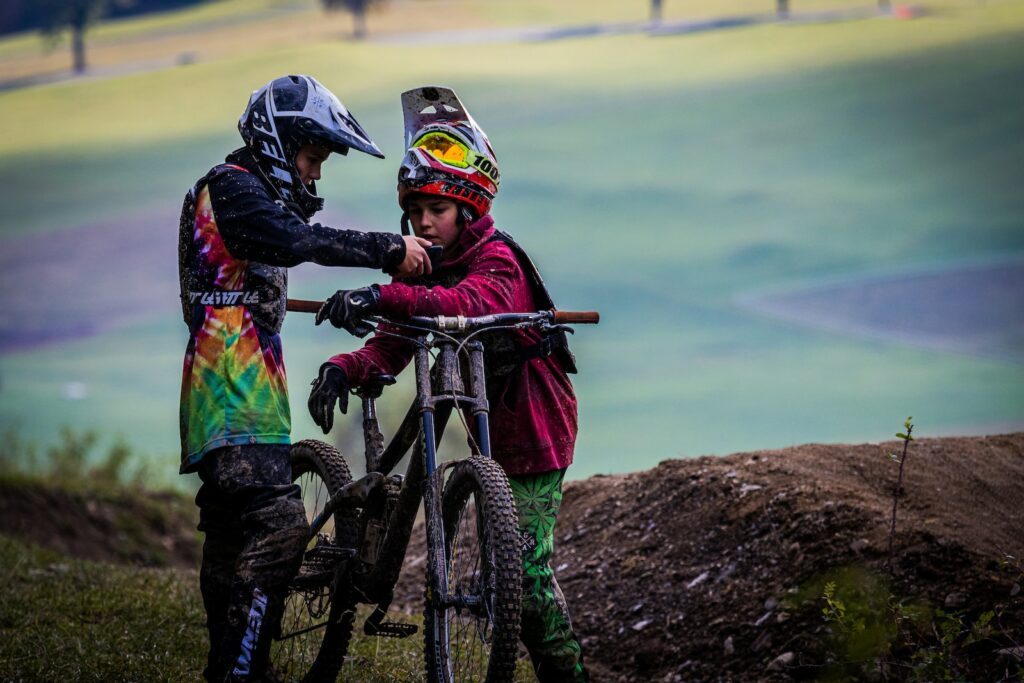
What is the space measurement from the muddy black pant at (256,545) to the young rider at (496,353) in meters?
0.29

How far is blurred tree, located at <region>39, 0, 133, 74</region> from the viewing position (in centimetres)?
2375

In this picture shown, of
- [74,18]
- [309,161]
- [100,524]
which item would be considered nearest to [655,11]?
[74,18]

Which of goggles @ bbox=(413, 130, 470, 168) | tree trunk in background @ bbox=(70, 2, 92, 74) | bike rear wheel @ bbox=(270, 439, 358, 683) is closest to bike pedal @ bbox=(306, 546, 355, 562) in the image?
bike rear wheel @ bbox=(270, 439, 358, 683)

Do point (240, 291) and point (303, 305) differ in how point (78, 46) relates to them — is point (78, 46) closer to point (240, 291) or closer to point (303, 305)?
point (303, 305)

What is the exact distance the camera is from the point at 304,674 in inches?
220

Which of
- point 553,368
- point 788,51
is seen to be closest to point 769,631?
point 553,368

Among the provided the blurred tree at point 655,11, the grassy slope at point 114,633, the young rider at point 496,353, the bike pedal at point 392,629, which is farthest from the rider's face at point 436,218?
the blurred tree at point 655,11

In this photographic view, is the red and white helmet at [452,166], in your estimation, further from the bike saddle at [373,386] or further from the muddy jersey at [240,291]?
the bike saddle at [373,386]

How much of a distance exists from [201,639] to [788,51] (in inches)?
634

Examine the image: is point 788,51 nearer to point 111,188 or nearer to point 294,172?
point 111,188

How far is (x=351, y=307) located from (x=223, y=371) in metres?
0.60

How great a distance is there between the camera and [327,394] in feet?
15.1

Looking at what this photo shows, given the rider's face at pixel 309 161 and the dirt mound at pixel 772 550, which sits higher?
the rider's face at pixel 309 161

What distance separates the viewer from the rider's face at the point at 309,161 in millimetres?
4844
